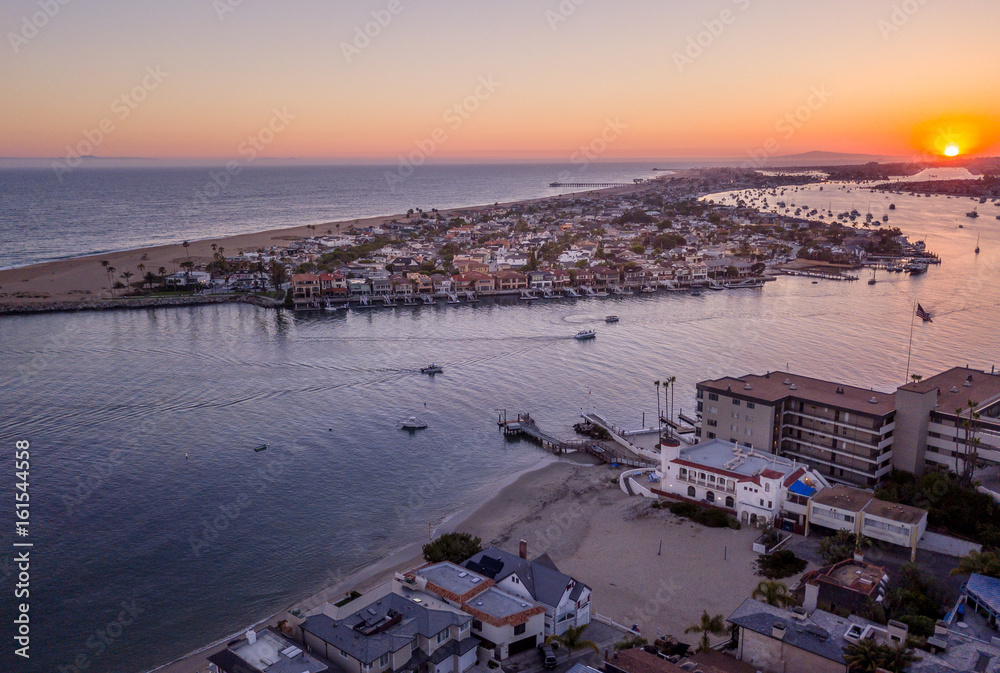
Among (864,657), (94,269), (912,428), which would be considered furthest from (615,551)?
(94,269)

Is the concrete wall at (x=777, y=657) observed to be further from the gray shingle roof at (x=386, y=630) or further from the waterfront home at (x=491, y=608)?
the gray shingle roof at (x=386, y=630)

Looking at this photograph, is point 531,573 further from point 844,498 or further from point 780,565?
point 844,498

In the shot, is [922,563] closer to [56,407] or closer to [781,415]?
[781,415]

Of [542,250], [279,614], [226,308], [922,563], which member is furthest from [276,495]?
[542,250]

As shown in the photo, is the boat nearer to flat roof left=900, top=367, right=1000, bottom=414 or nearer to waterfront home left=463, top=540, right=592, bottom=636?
waterfront home left=463, top=540, right=592, bottom=636

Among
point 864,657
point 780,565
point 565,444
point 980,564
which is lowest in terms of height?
point 565,444

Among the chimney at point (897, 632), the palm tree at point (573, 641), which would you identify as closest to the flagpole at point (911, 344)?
the chimney at point (897, 632)
